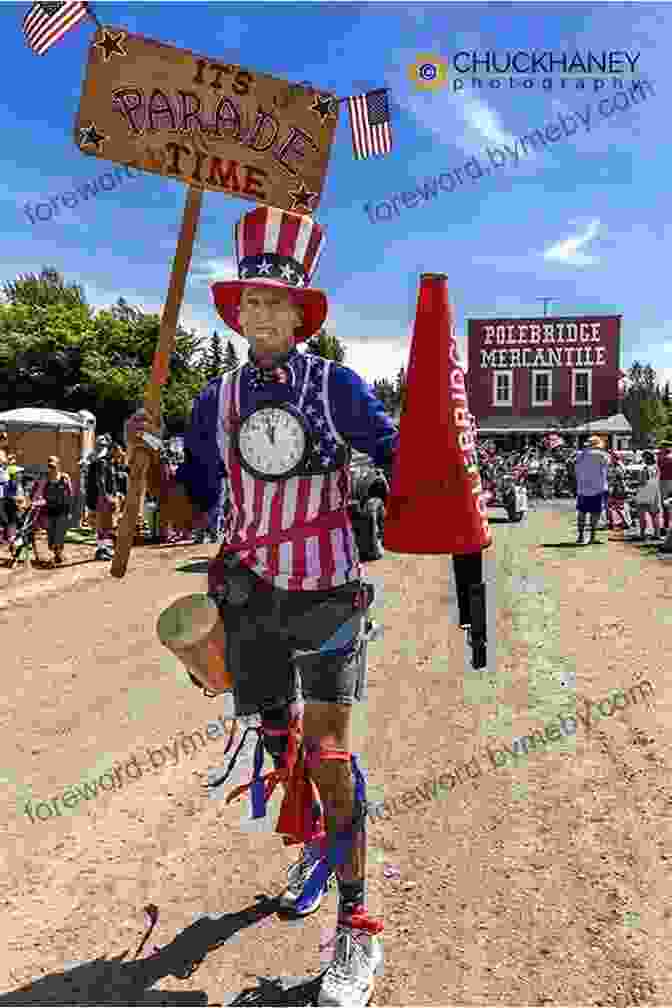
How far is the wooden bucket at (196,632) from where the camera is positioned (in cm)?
237

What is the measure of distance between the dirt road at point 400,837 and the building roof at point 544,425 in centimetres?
4067

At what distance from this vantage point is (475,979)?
88.0 inches

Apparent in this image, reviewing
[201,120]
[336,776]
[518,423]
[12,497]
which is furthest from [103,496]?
[518,423]

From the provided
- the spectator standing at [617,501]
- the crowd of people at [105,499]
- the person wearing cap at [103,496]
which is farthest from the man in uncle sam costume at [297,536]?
the spectator standing at [617,501]

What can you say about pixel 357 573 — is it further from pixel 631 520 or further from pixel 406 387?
pixel 631 520

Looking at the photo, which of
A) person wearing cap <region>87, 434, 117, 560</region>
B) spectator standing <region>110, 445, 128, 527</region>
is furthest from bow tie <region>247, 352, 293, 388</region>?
spectator standing <region>110, 445, 128, 527</region>

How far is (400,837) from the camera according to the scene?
10.1 ft

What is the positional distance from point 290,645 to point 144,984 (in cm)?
106

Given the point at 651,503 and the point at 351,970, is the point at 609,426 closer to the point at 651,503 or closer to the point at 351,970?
the point at 651,503

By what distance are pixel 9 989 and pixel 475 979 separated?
1344 mm

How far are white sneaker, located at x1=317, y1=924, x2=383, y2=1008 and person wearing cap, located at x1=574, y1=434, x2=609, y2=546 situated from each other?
10.5m

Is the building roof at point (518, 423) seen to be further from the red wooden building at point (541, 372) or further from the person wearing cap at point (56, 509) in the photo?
the person wearing cap at point (56, 509)

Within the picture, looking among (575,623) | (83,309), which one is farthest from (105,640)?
(83,309)

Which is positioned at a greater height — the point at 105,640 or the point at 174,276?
the point at 174,276
